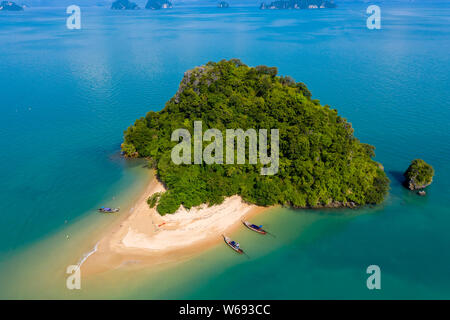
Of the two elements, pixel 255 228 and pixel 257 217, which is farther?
pixel 257 217

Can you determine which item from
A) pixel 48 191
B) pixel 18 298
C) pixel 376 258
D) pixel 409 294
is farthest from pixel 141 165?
pixel 409 294

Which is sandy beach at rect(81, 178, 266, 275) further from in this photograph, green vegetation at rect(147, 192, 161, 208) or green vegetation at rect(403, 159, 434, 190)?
green vegetation at rect(403, 159, 434, 190)

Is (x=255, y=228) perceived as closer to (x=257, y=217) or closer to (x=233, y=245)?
(x=257, y=217)

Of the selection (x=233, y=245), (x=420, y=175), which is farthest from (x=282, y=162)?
(x=420, y=175)

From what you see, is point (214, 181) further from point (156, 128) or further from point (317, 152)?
point (156, 128)

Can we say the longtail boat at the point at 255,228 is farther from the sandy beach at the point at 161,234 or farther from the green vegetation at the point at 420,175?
the green vegetation at the point at 420,175

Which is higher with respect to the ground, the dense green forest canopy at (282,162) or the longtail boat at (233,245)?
the dense green forest canopy at (282,162)

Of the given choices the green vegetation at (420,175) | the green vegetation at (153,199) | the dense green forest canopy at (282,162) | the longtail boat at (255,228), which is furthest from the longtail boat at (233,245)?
the green vegetation at (420,175)
